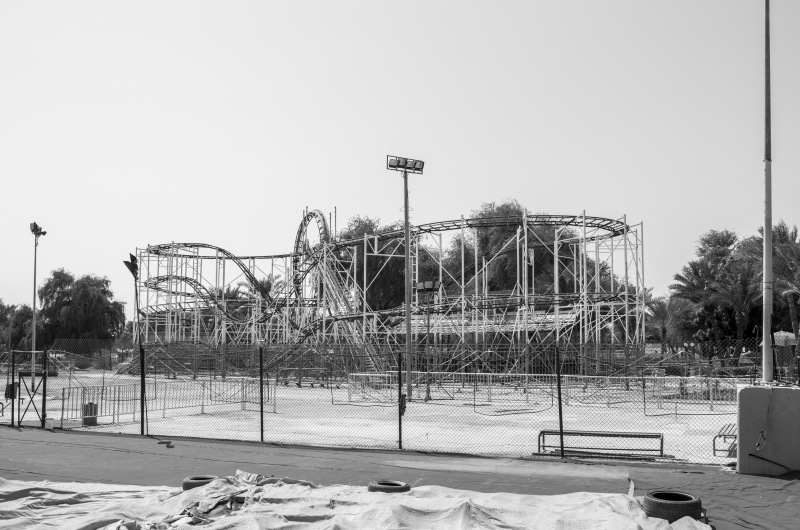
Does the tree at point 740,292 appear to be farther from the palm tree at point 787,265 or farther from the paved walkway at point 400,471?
the paved walkway at point 400,471

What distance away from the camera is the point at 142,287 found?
186 ft

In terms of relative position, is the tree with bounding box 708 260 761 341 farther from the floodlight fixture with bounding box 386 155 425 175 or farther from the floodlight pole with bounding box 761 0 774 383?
the floodlight pole with bounding box 761 0 774 383

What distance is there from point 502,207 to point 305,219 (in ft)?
83.8

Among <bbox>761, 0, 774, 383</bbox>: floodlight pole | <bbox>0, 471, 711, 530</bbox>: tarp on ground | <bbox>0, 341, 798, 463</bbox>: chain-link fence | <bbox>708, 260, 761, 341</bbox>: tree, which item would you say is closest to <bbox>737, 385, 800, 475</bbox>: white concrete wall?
<bbox>761, 0, 774, 383</bbox>: floodlight pole

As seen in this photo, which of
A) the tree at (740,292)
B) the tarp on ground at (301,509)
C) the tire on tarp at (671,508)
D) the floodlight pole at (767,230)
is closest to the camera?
the tarp on ground at (301,509)

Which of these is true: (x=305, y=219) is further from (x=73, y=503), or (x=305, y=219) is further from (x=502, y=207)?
(x=73, y=503)

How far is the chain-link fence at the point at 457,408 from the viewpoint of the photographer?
1456 centimetres

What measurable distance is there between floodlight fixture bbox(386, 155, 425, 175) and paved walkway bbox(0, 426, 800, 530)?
1419cm

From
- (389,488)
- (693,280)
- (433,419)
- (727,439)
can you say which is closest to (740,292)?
(693,280)

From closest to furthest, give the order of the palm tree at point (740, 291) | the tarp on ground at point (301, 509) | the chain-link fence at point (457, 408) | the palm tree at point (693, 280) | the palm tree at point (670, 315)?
the tarp on ground at point (301, 509) → the chain-link fence at point (457, 408) → the palm tree at point (740, 291) → the palm tree at point (693, 280) → the palm tree at point (670, 315)

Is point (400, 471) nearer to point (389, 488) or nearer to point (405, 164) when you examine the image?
point (389, 488)

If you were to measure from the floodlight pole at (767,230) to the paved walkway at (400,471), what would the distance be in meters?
1.88

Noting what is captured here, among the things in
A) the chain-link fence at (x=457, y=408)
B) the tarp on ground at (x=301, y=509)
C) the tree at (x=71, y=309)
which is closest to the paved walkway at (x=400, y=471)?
the tarp on ground at (x=301, y=509)

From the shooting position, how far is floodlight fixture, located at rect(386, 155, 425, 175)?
26.2 m
